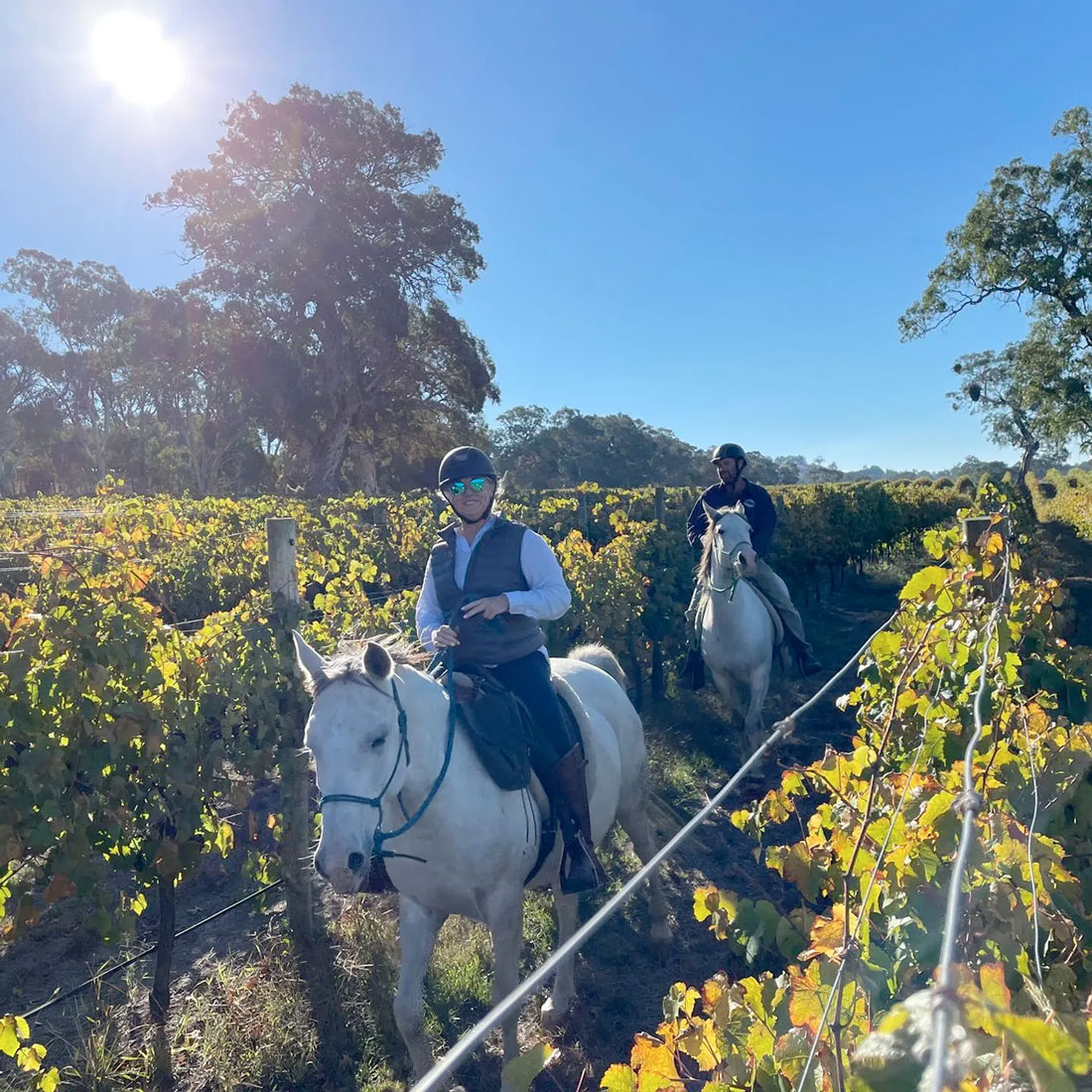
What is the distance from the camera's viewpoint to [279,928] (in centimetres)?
439

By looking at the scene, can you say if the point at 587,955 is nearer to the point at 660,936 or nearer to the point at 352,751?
the point at 660,936

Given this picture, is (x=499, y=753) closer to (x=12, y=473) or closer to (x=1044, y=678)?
(x=1044, y=678)

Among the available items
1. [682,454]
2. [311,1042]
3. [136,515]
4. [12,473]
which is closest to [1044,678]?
[311,1042]

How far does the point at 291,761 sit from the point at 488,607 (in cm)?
204

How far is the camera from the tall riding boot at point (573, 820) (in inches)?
130

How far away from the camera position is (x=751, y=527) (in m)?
7.04

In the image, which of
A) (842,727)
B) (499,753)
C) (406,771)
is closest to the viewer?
(406,771)

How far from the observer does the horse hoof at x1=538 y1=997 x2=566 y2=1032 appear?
362 cm

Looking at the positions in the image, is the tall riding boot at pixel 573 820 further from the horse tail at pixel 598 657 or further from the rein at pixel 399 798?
the horse tail at pixel 598 657

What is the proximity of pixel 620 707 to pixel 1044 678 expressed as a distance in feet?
7.24

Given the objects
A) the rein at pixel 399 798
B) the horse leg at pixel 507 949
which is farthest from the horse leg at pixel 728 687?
the rein at pixel 399 798

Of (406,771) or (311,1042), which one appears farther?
(311,1042)

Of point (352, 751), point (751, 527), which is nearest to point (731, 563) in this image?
point (751, 527)

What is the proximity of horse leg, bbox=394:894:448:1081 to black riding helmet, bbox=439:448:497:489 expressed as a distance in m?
1.83
